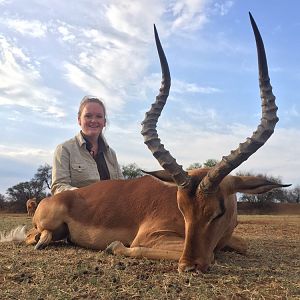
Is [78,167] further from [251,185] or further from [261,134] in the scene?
[261,134]

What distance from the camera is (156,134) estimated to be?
21.8 ft

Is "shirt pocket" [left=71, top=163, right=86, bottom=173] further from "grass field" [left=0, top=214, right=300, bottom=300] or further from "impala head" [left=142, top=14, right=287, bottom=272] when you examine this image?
"impala head" [left=142, top=14, right=287, bottom=272]

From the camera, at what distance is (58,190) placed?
9438 mm

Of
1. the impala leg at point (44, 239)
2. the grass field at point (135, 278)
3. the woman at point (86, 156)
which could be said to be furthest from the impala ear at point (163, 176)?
the woman at point (86, 156)

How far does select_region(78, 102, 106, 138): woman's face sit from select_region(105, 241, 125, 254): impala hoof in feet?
11.8

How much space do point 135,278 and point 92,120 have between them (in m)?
5.70

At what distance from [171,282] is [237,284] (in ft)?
2.23

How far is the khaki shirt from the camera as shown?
31.4 feet

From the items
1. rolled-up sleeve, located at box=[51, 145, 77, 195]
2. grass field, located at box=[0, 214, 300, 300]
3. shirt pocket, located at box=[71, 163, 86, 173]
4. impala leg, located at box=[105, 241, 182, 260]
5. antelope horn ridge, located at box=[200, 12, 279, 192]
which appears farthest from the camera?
shirt pocket, located at box=[71, 163, 86, 173]

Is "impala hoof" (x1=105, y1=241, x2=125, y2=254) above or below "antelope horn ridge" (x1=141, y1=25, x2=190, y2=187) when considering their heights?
below

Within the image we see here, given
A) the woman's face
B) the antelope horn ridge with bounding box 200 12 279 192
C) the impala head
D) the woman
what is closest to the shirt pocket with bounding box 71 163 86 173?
the woman

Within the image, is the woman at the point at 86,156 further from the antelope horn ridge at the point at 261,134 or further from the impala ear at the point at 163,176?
the antelope horn ridge at the point at 261,134

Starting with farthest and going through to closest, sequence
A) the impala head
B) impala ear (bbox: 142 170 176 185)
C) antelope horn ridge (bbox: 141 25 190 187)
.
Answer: impala ear (bbox: 142 170 176 185) → antelope horn ridge (bbox: 141 25 190 187) → the impala head

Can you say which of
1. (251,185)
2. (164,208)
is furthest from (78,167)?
(251,185)
